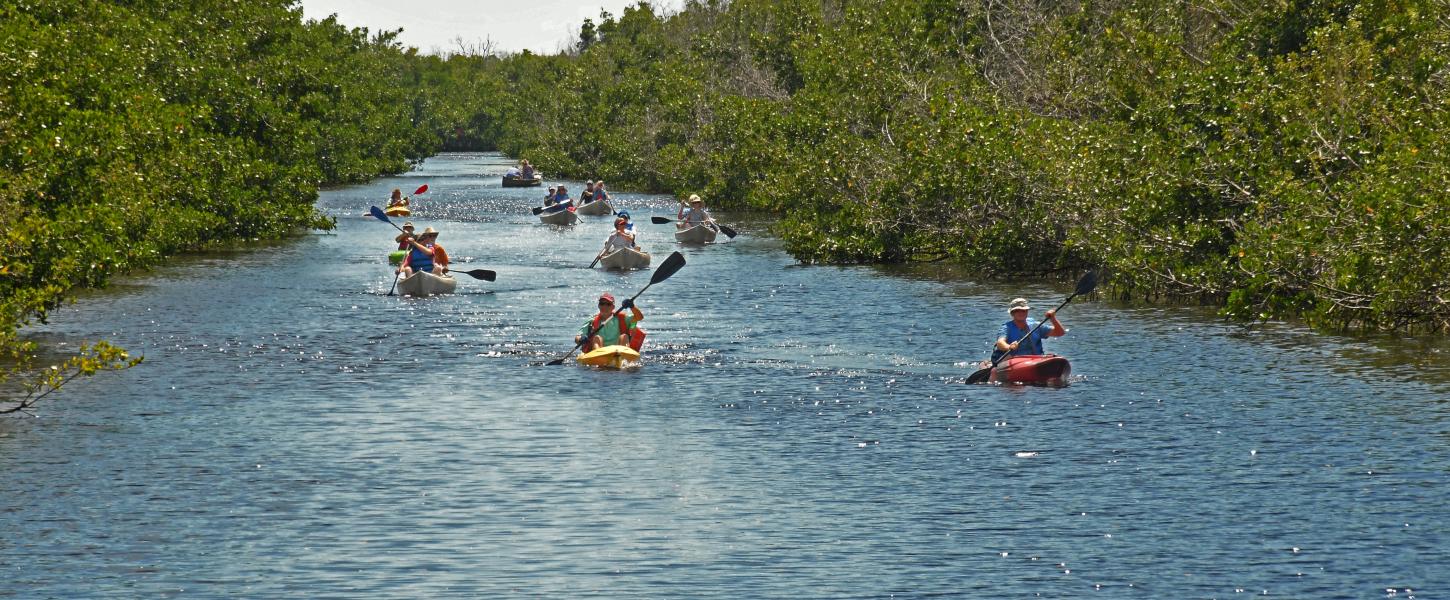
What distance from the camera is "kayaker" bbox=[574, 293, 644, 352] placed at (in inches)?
1024

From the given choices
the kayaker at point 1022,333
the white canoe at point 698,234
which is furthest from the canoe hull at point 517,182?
the kayaker at point 1022,333

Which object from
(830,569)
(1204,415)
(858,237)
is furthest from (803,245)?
(830,569)

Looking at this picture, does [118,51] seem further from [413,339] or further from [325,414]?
[325,414]

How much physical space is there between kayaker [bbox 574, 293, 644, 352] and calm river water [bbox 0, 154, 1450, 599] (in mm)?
583

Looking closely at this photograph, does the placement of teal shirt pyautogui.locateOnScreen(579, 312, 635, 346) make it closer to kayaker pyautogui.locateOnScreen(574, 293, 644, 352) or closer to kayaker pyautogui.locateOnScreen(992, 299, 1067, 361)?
kayaker pyautogui.locateOnScreen(574, 293, 644, 352)

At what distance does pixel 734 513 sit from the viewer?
1554cm

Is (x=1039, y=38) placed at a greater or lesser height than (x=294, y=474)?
greater

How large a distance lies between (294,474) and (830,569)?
257 inches

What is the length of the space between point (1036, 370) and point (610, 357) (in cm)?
644

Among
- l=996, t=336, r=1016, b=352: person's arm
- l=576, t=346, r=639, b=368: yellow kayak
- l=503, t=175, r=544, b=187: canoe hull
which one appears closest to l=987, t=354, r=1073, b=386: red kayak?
l=996, t=336, r=1016, b=352: person's arm

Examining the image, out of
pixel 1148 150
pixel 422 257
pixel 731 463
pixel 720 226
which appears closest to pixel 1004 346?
pixel 731 463

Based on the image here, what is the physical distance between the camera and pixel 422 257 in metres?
37.7

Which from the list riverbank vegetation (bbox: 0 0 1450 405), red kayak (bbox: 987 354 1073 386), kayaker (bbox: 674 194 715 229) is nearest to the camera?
red kayak (bbox: 987 354 1073 386)

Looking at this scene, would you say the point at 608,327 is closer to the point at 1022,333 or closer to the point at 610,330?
the point at 610,330
